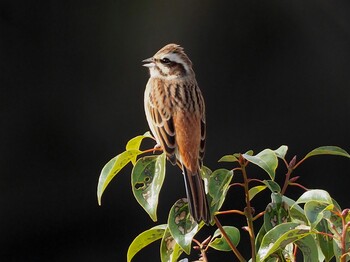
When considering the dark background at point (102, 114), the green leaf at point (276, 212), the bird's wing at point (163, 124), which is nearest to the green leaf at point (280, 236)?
the green leaf at point (276, 212)

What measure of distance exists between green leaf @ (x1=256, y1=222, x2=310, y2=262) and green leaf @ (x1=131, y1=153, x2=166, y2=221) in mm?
302

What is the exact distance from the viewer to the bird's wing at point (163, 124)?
2767mm

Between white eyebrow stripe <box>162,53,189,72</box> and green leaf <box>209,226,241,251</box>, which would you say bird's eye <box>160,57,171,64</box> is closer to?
white eyebrow stripe <box>162,53,189,72</box>

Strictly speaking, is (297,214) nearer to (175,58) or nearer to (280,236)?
(280,236)

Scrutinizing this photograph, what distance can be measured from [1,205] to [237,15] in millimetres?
1957

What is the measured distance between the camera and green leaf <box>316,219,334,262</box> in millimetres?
2240

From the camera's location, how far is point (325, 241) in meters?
2.26

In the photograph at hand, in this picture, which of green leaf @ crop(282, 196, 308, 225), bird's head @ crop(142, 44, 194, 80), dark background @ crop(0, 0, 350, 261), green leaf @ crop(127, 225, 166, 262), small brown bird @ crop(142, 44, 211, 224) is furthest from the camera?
dark background @ crop(0, 0, 350, 261)

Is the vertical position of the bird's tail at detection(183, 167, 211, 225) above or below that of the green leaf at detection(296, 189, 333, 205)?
below

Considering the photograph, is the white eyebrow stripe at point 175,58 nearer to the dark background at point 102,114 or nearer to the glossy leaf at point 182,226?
the glossy leaf at point 182,226

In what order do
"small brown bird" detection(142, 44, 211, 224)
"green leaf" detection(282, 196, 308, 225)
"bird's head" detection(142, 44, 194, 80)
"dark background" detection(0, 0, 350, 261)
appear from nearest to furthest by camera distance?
"green leaf" detection(282, 196, 308, 225), "small brown bird" detection(142, 44, 211, 224), "bird's head" detection(142, 44, 194, 80), "dark background" detection(0, 0, 350, 261)

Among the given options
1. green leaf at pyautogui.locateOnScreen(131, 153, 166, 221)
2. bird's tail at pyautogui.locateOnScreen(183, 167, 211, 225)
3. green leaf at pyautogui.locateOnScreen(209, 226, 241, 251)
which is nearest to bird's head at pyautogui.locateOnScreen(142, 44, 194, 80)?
bird's tail at pyautogui.locateOnScreen(183, 167, 211, 225)

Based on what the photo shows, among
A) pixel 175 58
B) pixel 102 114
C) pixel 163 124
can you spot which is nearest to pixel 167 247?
pixel 163 124

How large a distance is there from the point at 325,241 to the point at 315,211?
172 mm
